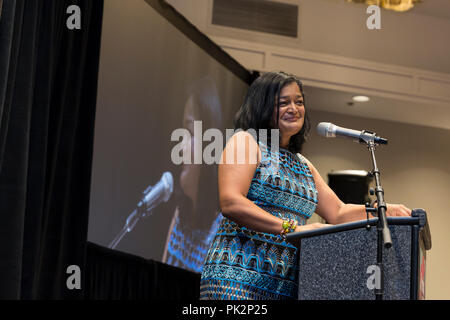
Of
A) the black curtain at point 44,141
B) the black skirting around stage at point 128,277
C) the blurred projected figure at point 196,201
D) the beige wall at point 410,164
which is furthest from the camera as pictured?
the beige wall at point 410,164

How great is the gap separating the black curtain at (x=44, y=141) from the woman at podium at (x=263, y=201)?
845 millimetres

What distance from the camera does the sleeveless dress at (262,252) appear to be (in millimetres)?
1849

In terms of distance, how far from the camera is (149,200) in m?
3.80

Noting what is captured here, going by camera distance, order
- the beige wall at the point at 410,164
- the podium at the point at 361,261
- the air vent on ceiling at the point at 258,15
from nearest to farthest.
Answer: the podium at the point at 361,261, the air vent on ceiling at the point at 258,15, the beige wall at the point at 410,164

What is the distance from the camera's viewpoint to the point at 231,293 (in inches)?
72.2

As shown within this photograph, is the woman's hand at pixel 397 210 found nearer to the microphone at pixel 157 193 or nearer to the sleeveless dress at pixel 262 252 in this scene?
the sleeveless dress at pixel 262 252

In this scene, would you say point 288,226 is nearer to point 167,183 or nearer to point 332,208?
point 332,208

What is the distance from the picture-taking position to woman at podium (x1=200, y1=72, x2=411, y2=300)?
1839 millimetres

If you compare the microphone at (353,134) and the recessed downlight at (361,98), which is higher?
the recessed downlight at (361,98)

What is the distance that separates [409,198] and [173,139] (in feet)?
11.5

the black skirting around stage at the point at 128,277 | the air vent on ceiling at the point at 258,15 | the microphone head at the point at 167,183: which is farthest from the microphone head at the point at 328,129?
the air vent on ceiling at the point at 258,15

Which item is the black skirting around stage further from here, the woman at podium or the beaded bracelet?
the beaded bracelet

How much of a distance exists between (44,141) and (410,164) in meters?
4.95

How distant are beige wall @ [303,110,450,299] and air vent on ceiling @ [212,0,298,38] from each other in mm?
1085
